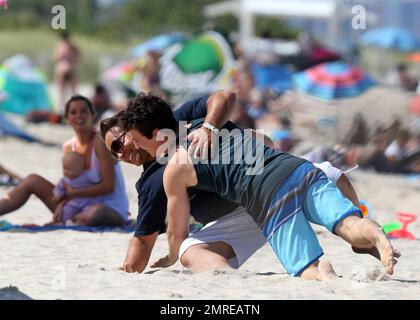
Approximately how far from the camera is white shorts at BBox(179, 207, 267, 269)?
423 centimetres

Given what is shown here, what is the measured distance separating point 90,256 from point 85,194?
0.93 m

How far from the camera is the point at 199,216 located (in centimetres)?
429

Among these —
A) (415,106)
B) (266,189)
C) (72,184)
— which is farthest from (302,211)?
(415,106)

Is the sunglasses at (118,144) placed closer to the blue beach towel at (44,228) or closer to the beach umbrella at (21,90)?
the blue beach towel at (44,228)

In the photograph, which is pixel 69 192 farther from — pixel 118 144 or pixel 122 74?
pixel 122 74

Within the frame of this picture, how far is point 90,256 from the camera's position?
5137mm

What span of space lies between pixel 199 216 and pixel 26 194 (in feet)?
7.05

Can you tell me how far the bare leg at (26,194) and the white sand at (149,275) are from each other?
319 mm

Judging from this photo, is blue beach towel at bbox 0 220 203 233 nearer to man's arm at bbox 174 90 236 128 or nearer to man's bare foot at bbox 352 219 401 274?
man's arm at bbox 174 90 236 128

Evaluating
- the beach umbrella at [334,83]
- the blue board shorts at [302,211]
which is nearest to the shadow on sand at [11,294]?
the blue board shorts at [302,211]

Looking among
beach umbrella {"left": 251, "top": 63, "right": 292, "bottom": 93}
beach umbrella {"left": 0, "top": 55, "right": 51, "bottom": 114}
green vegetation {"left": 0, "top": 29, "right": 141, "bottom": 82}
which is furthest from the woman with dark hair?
green vegetation {"left": 0, "top": 29, "right": 141, "bottom": 82}

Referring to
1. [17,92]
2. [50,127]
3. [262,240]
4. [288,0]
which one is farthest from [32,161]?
[288,0]

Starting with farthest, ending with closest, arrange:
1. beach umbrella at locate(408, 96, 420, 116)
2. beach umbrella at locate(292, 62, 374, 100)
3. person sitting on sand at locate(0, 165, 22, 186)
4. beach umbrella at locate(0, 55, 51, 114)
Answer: beach umbrella at locate(0, 55, 51, 114), beach umbrella at locate(292, 62, 374, 100), beach umbrella at locate(408, 96, 420, 116), person sitting on sand at locate(0, 165, 22, 186)

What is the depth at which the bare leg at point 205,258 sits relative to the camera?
4.11m
